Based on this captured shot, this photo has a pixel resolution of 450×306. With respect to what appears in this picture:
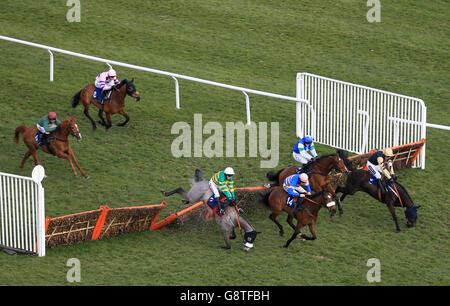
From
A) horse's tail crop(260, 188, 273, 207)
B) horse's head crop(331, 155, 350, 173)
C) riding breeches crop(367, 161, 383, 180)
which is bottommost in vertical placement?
horse's tail crop(260, 188, 273, 207)

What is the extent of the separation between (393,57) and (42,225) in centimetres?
1203

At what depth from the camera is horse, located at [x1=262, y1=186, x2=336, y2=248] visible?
14547 millimetres

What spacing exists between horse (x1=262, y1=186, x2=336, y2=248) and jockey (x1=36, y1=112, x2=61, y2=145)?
4078 mm

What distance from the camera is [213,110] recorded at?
772 inches

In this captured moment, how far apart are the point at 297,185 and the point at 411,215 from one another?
7.17 ft

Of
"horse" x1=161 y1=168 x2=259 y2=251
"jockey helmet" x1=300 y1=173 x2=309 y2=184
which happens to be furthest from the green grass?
"jockey helmet" x1=300 y1=173 x2=309 y2=184

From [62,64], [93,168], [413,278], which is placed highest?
[62,64]

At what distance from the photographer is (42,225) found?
44.9 ft

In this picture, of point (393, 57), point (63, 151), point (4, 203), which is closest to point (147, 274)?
point (4, 203)

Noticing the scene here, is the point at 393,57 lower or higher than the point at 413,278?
higher

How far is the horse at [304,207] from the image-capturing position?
14547 mm

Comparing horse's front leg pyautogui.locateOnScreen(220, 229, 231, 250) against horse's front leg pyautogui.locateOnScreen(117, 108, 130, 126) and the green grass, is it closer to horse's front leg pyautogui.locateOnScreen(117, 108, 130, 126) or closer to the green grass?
the green grass

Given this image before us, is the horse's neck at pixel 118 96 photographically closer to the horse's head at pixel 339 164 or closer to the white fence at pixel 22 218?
the white fence at pixel 22 218

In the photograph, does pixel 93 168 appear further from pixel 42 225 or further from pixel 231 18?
pixel 231 18
